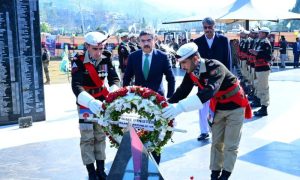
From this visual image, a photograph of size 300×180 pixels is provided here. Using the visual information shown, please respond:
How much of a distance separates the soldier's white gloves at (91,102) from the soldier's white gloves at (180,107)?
71cm

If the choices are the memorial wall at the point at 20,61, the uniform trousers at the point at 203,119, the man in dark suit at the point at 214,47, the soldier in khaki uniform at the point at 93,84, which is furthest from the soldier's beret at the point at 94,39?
the memorial wall at the point at 20,61

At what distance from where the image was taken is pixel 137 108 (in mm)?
4129

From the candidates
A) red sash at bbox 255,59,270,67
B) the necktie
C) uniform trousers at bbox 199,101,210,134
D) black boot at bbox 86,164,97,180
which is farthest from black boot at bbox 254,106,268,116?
black boot at bbox 86,164,97,180

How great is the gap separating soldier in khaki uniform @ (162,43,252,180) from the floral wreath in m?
0.45

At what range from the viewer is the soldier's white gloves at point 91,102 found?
436 cm

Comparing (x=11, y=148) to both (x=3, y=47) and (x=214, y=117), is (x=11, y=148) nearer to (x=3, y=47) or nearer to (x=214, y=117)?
(x=3, y=47)

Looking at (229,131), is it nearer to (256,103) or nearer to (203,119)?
(203,119)

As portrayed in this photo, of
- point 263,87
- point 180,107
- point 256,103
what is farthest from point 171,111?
point 256,103

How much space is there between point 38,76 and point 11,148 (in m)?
2.40

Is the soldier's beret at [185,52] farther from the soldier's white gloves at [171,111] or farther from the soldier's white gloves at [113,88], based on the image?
the soldier's white gloves at [113,88]

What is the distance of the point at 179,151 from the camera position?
22.8 ft

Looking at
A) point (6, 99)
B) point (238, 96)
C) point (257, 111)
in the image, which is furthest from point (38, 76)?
point (238, 96)

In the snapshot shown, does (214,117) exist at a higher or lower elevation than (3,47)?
lower

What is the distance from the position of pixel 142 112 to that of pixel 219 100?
1.27m
